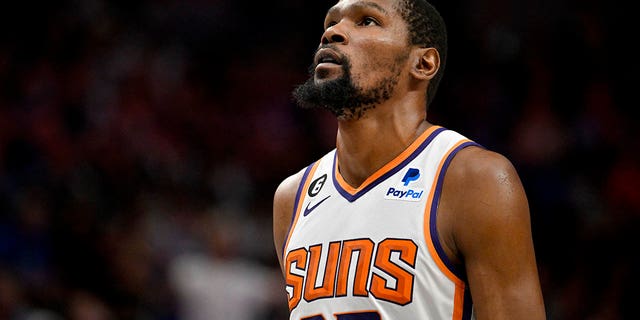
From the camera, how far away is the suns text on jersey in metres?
2.97

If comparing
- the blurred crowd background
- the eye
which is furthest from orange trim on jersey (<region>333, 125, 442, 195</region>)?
the blurred crowd background

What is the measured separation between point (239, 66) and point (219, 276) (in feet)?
11.6

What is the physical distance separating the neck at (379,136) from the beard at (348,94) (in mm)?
38

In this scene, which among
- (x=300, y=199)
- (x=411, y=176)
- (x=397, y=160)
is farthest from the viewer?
(x=300, y=199)

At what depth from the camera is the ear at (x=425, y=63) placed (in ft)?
11.1

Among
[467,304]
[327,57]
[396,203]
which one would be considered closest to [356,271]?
[396,203]

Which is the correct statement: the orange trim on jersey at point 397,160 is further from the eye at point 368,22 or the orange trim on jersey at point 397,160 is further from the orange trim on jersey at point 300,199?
the eye at point 368,22

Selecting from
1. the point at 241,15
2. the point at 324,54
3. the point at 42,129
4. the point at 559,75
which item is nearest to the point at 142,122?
the point at 42,129

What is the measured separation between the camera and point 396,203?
311 cm

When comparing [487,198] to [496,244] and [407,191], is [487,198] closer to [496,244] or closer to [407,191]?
[496,244]

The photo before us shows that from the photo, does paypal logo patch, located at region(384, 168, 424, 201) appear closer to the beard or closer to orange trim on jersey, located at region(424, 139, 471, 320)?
orange trim on jersey, located at region(424, 139, 471, 320)

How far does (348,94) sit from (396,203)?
44 cm

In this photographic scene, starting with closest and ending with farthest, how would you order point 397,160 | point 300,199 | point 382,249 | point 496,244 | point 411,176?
point 496,244
point 382,249
point 411,176
point 397,160
point 300,199

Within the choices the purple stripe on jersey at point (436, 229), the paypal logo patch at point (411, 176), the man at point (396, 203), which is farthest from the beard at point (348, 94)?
the purple stripe on jersey at point (436, 229)
